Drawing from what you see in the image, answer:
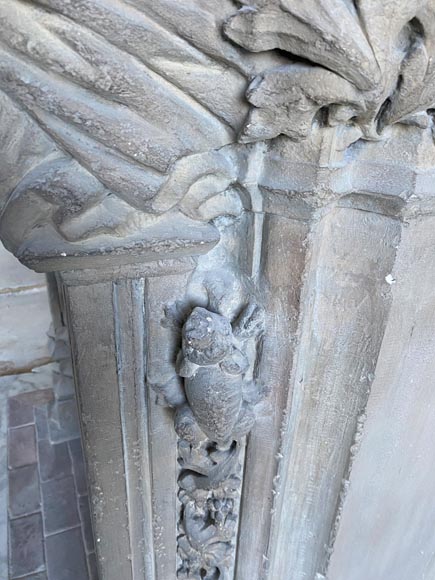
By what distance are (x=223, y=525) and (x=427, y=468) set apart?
15.6 inches

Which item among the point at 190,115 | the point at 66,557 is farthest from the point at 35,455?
the point at 190,115

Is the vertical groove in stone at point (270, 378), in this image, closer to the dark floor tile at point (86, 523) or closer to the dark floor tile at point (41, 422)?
the dark floor tile at point (86, 523)

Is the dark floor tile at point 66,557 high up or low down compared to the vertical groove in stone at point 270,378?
down

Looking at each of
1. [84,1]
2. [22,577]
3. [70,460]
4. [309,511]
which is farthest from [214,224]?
[70,460]

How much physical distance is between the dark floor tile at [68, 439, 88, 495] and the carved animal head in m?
1.21

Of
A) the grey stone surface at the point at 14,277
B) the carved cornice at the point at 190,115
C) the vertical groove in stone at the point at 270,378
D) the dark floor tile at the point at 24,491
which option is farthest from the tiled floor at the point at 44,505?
the carved cornice at the point at 190,115

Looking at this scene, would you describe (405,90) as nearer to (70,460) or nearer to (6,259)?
(70,460)

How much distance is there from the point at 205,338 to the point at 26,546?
1253 mm

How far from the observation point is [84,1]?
0.45 meters

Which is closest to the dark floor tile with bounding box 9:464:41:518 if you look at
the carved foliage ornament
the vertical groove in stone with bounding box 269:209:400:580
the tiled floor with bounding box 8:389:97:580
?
the tiled floor with bounding box 8:389:97:580

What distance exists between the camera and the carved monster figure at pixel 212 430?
66cm

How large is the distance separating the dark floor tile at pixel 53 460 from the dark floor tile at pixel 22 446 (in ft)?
0.10

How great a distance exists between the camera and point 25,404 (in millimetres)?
2098

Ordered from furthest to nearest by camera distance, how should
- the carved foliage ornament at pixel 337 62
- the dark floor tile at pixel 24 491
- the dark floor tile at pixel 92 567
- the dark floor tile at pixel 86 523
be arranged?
1. the dark floor tile at pixel 24 491
2. the dark floor tile at pixel 86 523
3. the dark floor tile at pixel 92 567
4. the carved foliage ornament at pixel 337 62
